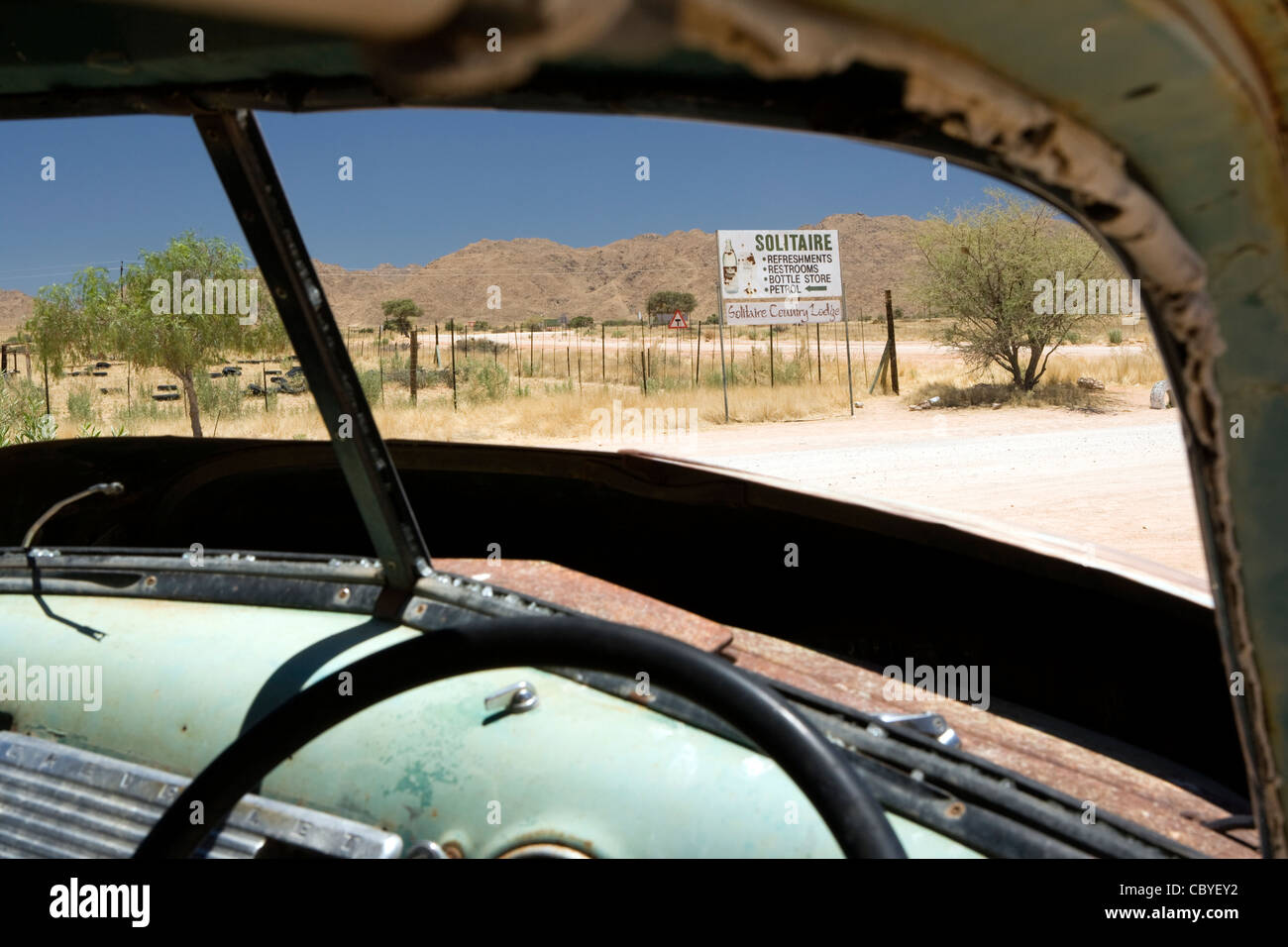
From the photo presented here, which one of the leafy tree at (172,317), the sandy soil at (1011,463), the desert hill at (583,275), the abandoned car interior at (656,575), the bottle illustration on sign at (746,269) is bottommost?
the sandy soil at (1011,463)

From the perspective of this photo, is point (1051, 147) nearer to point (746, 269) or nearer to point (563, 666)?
point (563, 666)

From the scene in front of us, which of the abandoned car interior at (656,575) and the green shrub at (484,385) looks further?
the green shrub at (484,385)

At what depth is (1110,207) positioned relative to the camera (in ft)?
1.74

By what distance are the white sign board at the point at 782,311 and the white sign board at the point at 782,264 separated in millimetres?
166

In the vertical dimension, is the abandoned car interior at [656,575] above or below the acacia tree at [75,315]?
below

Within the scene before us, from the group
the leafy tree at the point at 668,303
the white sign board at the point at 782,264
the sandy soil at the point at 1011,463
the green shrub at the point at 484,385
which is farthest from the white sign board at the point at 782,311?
the leafy tree at the point at 668,303

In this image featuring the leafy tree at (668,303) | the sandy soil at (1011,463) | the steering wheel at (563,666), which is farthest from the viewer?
→ the leafy tree at (668,303)

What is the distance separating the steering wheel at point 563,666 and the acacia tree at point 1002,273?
22735 millimetres

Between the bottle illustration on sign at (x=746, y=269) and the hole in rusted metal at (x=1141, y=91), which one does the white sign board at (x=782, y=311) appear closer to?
the bottle illustration on sign at (x=746, y=269)

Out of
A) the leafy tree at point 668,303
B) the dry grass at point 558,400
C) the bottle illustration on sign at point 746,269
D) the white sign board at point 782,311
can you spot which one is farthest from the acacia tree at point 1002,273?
the leafy tree at point 668,303

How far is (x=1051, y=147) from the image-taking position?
0.52m

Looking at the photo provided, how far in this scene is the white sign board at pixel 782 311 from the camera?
19.0 metres

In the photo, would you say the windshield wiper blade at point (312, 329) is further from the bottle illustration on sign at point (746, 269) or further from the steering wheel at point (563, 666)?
the bottle illustration on sign at point (746, 269)

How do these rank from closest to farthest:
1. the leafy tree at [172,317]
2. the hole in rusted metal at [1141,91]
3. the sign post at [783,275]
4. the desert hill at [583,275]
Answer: the hole in rusted metal at [1141,91] → the leafy tree at [172,317] → the sign post at [783,275] → the desert hill at [583,275]
